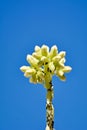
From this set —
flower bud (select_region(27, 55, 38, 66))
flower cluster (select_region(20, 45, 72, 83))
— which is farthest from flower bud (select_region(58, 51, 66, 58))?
flower bud (select_region(27, 55, 38, 66))

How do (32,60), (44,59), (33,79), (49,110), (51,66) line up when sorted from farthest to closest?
(32,60) < (33,79) < (44,59) < (51,66) < (49,110)

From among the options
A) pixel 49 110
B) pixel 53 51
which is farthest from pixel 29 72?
pixel 49 110

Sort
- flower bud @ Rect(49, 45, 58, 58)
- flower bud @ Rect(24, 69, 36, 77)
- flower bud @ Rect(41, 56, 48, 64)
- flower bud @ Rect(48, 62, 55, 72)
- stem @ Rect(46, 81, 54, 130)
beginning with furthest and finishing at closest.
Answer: flower bud @ Rect(49, 45, 58, 58) < flower bud @ Rect(24, 69, 36, 77) < flower bud @ Rect(41, 56, 48, 64) < flower bud @ Rect(48, 62, 55, 72) < stem @ Rect(46, 81, 54, 130)

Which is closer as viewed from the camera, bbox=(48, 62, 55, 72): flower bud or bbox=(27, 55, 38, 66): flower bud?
bbox=(48, 62, 55, 72): flower bud

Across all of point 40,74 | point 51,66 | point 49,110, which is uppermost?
point 51,66

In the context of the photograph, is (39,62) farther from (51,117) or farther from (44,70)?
(51,117)

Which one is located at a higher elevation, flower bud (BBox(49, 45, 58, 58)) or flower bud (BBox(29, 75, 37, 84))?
flower bud (BBox(49, 45, 58, 58))

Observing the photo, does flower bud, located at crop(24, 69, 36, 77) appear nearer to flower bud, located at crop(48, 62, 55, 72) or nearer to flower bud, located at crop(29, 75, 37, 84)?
flower bud, located at crop(29, 75, 37, 84)

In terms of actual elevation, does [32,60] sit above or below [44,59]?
above

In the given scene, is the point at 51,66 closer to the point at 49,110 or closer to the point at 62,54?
the point at 62,54

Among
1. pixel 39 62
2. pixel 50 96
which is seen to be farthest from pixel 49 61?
pixel 50 96
